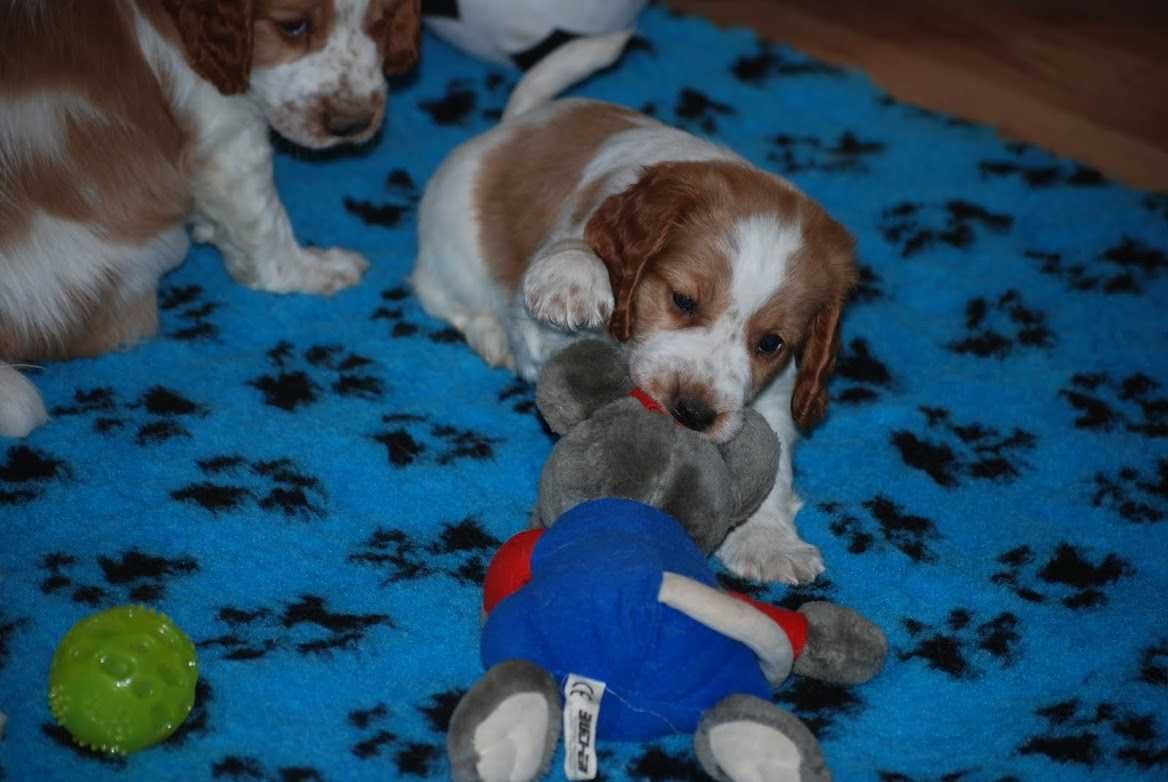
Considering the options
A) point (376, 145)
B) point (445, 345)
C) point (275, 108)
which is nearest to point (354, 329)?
point (445, 345)

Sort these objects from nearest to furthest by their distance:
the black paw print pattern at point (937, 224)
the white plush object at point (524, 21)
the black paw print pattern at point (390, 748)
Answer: the black paw print pattern at point (390, 748) < the black paw print pattern at point (937, 224) < the white plush object at point (524, 21)

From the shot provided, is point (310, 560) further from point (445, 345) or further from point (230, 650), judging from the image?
point (445, 345)

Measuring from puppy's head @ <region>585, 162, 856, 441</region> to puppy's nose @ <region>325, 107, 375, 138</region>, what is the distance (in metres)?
0.91

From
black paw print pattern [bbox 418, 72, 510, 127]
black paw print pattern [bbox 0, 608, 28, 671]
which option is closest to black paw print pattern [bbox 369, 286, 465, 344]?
black paw print pattern [bbox 418, 72, 510, 127]

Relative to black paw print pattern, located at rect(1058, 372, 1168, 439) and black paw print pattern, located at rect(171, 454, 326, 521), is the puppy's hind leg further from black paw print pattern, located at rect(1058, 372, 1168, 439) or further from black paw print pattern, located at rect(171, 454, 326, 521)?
black paw print pattern, located at rect(1058, 372, 1168, 439)

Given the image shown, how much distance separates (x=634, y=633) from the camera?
2.23 metres

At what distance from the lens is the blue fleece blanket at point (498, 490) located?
8.35ft

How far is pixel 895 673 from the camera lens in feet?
8.97

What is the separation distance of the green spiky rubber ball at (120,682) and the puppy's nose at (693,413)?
1.06 m

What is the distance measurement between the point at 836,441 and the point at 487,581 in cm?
124

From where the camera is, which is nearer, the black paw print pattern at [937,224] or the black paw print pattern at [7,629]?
the black paw print pattern at [7,629]

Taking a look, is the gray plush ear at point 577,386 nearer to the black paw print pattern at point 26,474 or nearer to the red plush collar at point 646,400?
the red plush collar at point 646,400

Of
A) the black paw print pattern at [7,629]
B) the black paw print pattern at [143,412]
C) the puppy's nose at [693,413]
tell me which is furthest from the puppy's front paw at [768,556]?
the black paw print pattern at [7,629]

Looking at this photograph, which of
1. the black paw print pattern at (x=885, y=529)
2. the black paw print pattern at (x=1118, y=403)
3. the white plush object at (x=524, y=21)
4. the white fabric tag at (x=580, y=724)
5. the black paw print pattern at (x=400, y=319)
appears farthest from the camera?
the white plush object at (x=524, y=21)
